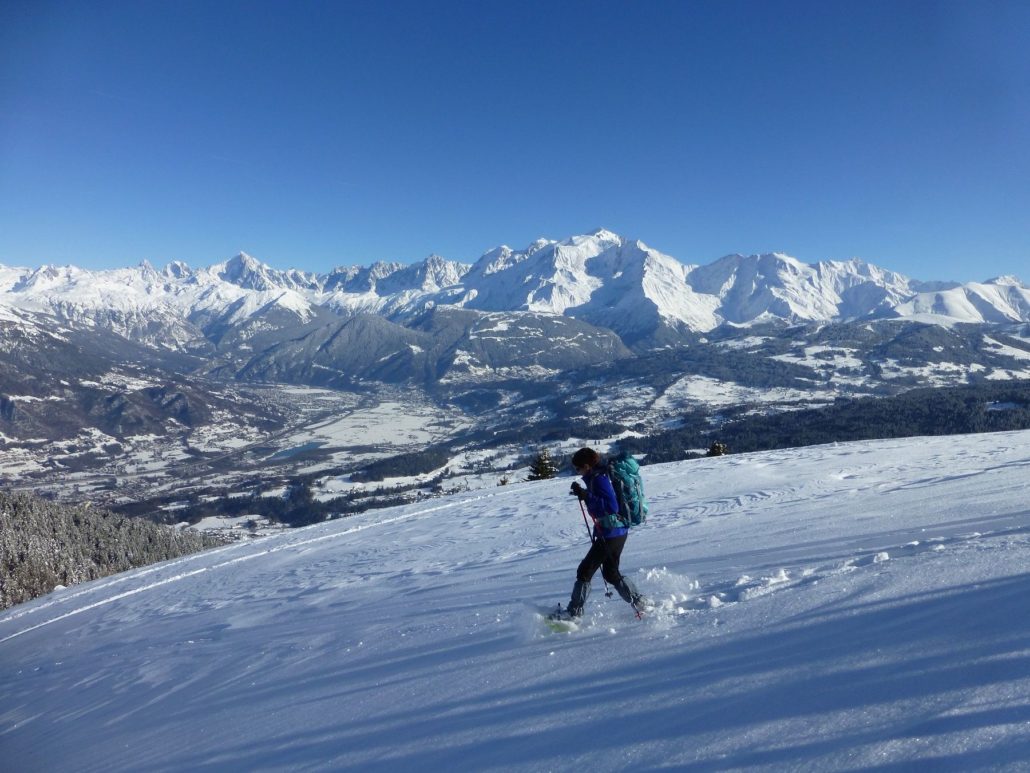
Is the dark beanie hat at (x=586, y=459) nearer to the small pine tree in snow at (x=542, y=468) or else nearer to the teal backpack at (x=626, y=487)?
the teal backpack at (x=626, y=487)

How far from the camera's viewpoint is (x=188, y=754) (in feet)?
22.7

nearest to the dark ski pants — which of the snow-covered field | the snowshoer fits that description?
the snowshoer

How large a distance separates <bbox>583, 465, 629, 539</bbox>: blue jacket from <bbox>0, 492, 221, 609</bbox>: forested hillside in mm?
60616

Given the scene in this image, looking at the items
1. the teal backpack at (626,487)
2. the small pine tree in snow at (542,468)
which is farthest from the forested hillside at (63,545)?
the teal backpack at (626,487)

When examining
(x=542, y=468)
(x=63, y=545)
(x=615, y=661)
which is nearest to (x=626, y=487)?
(x=615, y=661)

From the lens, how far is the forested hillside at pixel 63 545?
60156 mm

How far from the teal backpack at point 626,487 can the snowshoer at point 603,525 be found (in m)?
0.07

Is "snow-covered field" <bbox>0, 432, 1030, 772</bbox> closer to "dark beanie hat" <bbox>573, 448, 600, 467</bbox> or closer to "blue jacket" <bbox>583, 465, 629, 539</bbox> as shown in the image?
"blue jacket" <bbox>583, 465, 629, 539</bbox>

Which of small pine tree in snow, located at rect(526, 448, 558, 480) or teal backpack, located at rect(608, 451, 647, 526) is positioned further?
small pine tree in snow, located at rect(526, 448, 558, 480)

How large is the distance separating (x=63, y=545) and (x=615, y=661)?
80.9 meters

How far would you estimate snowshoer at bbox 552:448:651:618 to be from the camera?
24.6ft

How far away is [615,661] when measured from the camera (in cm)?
652

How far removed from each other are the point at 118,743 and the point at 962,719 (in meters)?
9.77

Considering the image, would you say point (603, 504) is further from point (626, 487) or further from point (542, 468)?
point (542, 468)
